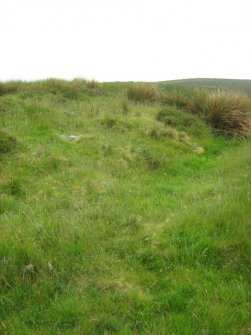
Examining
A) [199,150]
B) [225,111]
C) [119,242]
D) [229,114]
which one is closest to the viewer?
[119,242]

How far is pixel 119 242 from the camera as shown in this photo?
426 centimetres

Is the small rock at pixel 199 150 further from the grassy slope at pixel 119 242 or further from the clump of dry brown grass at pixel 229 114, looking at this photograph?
the clump of dry brown grass at pixel 229 114

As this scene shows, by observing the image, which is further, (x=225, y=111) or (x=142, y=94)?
(x=142, y=94)

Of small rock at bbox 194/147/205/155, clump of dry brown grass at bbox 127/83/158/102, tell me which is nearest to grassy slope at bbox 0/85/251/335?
small rock at bbox 194/147/205/155

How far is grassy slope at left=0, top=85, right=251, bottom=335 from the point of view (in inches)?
125

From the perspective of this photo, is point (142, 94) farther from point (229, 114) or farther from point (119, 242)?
point (119, 242)

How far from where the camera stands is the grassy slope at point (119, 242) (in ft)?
10.5

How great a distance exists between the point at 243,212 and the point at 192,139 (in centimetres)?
582

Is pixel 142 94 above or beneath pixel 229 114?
above

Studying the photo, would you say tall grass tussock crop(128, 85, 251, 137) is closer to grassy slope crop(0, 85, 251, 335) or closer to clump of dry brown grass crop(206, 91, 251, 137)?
clump of dry brown grass crop(206, 91, 251, 137)

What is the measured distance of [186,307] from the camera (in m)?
3.27

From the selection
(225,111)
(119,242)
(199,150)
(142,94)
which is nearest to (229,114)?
(225,111)

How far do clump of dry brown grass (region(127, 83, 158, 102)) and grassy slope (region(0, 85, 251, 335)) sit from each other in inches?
233

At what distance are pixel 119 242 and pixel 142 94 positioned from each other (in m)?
10.0
